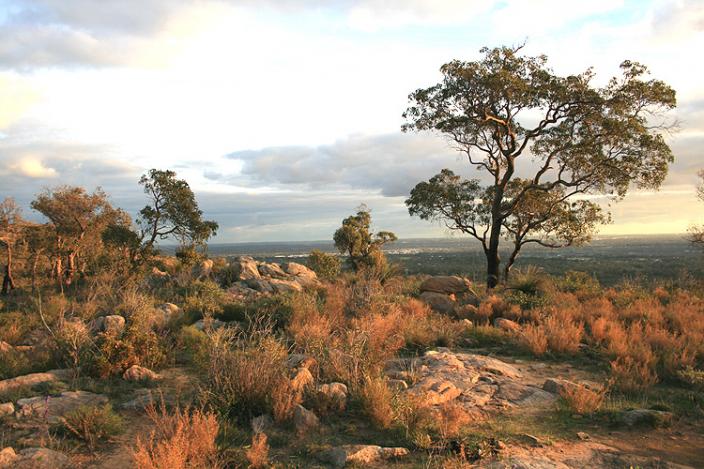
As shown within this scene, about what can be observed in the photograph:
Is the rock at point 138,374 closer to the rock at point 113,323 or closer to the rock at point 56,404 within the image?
→ the rock at point 56,404

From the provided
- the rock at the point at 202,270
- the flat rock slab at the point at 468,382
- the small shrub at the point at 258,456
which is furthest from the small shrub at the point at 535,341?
the rock at the point at 202,270

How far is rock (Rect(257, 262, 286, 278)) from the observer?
23.4 metres

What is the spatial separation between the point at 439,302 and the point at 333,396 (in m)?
10.4

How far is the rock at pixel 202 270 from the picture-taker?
21.9 m

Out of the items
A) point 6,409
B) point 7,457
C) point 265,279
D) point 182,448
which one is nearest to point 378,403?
point 182,448

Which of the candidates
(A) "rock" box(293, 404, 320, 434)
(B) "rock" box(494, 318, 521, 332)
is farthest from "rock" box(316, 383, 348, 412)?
(B) "rock" box(494, 318, 521, 332)

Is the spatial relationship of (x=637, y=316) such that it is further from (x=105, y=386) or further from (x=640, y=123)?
(x=105, y=386)

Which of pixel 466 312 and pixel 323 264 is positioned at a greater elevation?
pixel 323 264

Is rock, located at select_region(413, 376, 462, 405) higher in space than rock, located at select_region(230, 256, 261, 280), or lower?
lower

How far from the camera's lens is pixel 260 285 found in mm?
20203

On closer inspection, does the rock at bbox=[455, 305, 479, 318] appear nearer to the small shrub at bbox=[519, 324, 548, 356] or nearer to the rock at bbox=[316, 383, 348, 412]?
the small shrub at bbox=[519, 324, 548, 356]

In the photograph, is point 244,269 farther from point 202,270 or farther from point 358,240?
point 358,240

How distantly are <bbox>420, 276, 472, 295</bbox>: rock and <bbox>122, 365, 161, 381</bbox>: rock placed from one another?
12.5 metres

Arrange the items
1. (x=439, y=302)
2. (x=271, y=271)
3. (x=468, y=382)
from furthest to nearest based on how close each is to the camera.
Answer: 1. (x=271, y=271)
2. (x=439, y=302)
3. (x=468, y=382)
